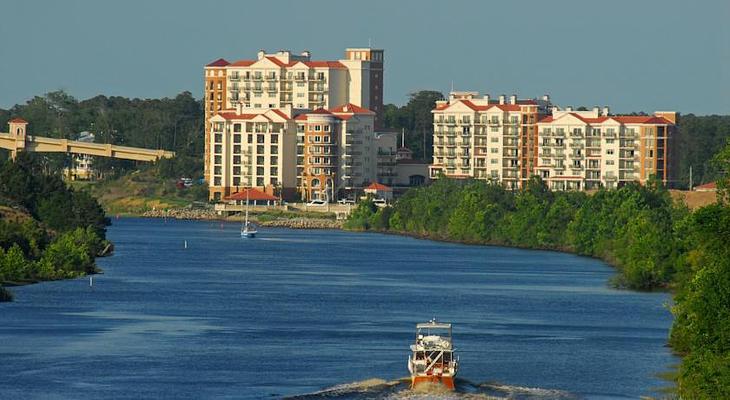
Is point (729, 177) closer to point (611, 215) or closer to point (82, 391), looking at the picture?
point (82, 391)

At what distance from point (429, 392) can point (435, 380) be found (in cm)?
87

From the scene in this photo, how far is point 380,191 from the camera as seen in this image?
173 m

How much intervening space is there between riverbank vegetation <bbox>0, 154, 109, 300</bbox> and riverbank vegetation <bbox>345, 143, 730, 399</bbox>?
84.1 ft

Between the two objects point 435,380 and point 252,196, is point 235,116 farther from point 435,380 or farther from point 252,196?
point 435,380

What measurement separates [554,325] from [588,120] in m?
99.2

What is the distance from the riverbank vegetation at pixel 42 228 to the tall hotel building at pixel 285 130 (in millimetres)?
53426

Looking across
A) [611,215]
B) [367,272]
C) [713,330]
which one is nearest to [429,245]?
[611,215]

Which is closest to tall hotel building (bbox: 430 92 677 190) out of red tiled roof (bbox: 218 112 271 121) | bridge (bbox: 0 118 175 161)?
red tiled roof (bbox: 218 112 271 121)

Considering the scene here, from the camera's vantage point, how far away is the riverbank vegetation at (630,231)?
52.2 m

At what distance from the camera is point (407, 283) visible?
9375cm

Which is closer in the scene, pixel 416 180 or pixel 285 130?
pixel 285 130

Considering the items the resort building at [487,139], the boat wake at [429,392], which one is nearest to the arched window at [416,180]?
the resort building at [487,139]

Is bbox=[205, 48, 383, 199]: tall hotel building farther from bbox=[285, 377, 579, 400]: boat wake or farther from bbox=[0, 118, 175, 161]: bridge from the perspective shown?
bbox=[285, 377, 579, 400]: boat wake

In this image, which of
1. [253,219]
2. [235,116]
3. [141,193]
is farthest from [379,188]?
[141,193]
